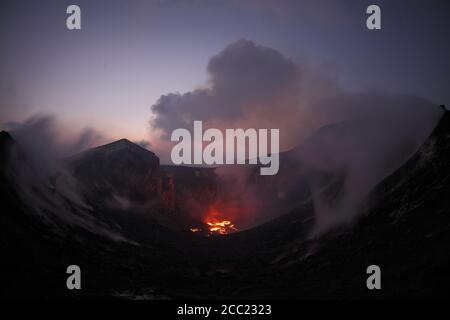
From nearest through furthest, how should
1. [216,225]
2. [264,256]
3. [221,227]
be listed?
[264,256] → [221,227] → [216,225]

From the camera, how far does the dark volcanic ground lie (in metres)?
21.4

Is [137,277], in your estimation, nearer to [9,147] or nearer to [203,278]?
[203,278]

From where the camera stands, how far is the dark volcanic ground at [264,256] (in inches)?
843

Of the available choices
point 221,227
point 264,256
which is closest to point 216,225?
point 221,227

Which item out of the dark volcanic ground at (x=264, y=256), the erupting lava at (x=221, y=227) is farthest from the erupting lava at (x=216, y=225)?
the dark volcanic ground at (x=264, y=256)

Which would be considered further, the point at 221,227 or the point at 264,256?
the point at 221,227

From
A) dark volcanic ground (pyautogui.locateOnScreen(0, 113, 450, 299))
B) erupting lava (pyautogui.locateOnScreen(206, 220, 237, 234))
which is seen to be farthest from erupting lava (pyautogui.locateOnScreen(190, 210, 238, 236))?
dark volcanic ground (pyautogui.locateOnScreen(0, 113, 450, 299))

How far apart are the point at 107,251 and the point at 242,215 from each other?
281 ft

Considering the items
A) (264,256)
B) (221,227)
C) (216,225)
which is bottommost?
(264,256)

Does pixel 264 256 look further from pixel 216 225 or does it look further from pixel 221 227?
pixel 216 225

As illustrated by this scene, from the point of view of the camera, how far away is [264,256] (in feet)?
157

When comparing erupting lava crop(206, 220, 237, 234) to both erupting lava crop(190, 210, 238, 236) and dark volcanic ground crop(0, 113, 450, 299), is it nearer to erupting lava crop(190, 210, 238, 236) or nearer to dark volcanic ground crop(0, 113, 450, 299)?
erupting lava crop(190, 210, 238, 236)

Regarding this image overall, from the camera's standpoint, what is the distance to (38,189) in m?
44.7

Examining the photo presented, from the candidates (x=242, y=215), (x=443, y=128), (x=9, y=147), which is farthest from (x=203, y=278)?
(x=242, y=215)
